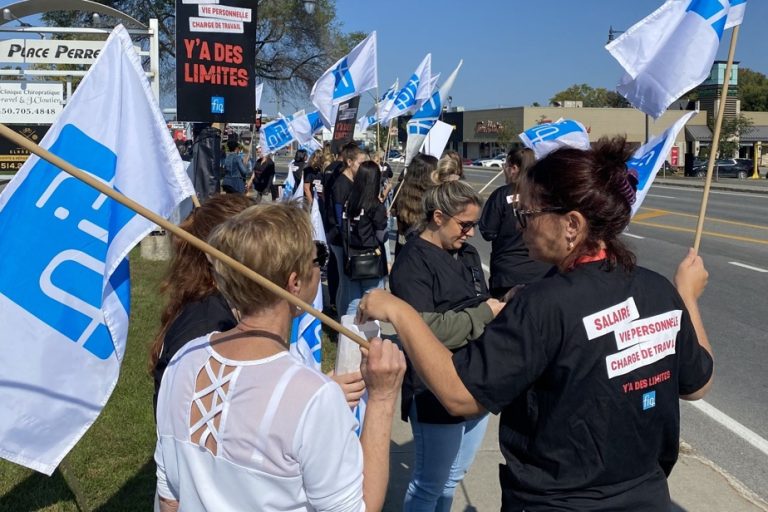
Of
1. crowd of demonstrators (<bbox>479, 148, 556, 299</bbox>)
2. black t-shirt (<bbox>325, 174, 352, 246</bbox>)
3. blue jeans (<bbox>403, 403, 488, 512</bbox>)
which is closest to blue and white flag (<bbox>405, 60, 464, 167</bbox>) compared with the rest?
black t-shirt (<bbox>325, 174, 352, 246</bbox>)

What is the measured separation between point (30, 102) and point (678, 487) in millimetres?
11689

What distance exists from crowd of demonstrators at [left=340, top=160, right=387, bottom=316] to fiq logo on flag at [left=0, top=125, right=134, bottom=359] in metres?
4.47

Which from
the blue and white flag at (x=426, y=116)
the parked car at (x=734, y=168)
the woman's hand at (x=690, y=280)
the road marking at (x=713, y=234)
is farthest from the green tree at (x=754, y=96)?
the woman's hand at (x=690, y=280)

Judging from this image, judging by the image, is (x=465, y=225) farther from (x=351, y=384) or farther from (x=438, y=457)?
(x=351, y=384)

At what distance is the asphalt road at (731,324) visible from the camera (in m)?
5.25

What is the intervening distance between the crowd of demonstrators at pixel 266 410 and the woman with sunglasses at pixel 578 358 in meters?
0.26

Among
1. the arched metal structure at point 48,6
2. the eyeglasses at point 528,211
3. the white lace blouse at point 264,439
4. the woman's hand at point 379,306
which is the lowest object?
the white lace blouse at point 264,439

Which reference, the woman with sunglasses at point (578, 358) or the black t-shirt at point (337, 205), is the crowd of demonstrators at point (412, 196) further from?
the woman with sunglasses at point (578, 358)

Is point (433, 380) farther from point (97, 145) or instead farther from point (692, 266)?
point (97, 145)

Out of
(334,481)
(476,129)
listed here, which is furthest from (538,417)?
(476,129)

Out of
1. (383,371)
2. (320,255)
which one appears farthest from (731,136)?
(383,371)

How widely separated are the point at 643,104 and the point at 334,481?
293cm

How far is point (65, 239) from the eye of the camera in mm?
3004

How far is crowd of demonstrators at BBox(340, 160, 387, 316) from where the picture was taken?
24.6ft
